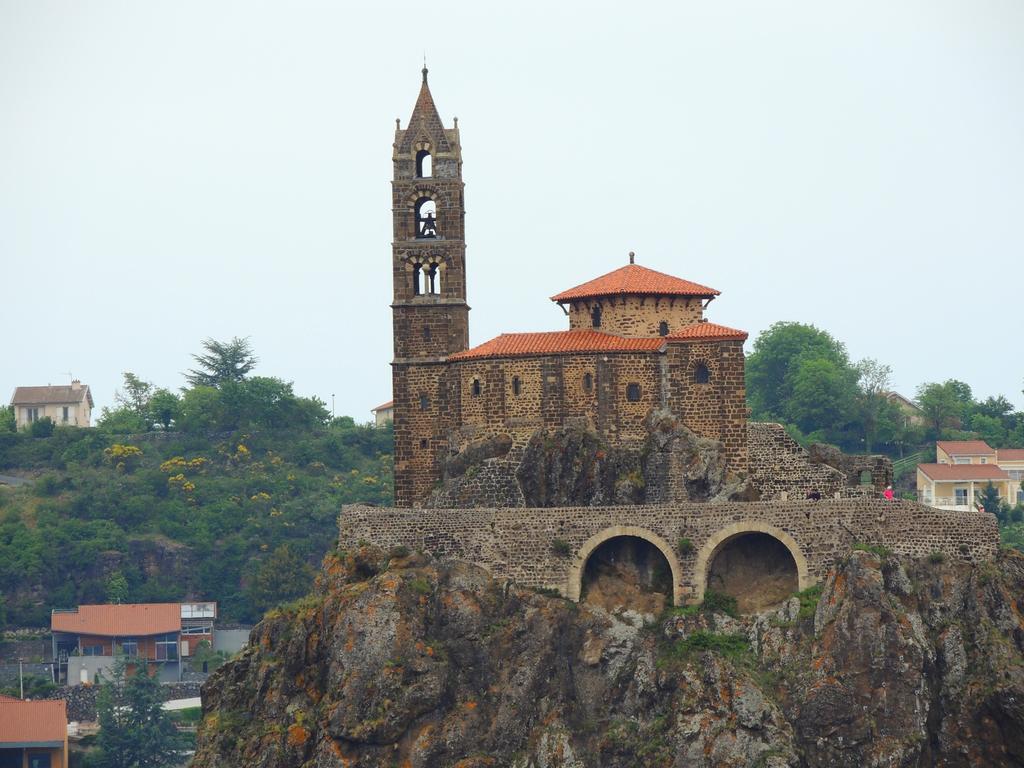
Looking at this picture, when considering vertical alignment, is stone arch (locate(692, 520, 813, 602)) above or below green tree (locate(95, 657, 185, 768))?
above

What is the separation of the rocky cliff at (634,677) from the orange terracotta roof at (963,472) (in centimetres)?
5962

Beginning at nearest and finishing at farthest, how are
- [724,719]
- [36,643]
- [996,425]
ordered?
[724,719] < [36,643] < [996,425]

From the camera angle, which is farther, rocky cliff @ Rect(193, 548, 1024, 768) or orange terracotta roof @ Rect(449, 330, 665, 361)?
orange terracotta roof @ Rect(449, 330, 665, 361)

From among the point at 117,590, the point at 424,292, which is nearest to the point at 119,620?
the point at 117,590

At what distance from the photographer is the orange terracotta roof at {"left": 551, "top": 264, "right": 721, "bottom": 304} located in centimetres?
10356

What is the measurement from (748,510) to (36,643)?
74.6 meters

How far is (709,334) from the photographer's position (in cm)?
10050

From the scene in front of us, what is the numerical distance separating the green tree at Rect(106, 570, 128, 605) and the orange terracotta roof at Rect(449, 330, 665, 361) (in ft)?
209

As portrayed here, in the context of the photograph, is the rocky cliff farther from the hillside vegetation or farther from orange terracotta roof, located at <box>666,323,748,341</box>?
the hillside vegetation

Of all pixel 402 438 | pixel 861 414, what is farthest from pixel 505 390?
pixel 861 414

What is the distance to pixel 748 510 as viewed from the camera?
9481cm

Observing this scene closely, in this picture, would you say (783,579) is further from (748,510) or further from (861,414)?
(861,414)

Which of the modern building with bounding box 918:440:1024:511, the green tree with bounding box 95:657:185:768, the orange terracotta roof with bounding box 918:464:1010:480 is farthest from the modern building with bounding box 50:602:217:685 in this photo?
the orange terracotta roof with bounding box 918:464:1010:480

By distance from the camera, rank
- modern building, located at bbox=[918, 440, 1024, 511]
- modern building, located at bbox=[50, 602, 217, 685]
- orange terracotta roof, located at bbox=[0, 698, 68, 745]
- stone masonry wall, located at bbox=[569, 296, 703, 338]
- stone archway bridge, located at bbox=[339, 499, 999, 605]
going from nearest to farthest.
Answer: stone archway bridge, located at bbox=[339, 499, 999, 605], stone masonry wall, located at bbox=[569, 296, 703, 338], orange terracotta roof, located at bbox=[0, 698, 68, 745], modern building, located at bbox=[918, 440, 1024, 511], modern building, located at bbox=[50, 602, 217, 685]
